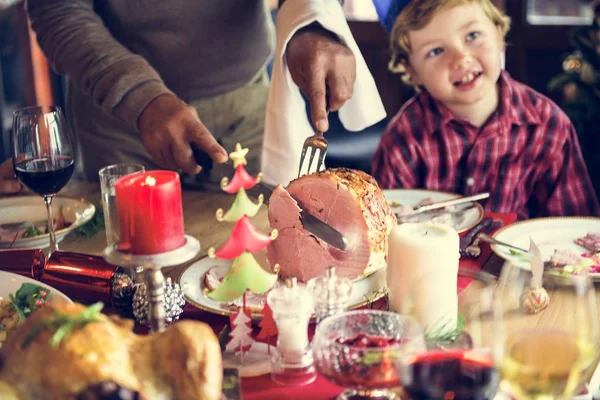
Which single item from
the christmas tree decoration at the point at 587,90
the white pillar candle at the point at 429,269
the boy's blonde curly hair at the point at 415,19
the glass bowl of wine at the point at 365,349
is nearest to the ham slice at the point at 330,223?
the white pillar candle at the point at 429,269

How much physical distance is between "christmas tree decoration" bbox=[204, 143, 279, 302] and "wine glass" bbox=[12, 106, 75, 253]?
0.58m

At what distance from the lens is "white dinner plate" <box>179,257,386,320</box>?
133 centimetres

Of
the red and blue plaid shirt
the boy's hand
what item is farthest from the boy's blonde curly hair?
the boy's hand

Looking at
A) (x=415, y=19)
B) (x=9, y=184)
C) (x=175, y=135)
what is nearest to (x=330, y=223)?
(x=175, y=135)

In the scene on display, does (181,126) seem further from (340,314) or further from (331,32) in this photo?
(340,314)

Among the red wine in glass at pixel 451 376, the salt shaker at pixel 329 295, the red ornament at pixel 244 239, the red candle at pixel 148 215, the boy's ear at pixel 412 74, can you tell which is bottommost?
the salt shaker at pixel 329 295

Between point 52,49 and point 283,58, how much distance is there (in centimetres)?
77

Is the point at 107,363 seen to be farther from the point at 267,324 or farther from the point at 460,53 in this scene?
the point at 460,53

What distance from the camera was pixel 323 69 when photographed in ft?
5.78

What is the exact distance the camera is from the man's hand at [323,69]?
1729mm

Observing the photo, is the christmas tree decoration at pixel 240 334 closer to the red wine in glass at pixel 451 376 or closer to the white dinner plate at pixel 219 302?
the white dinner plate at pixel 219 302

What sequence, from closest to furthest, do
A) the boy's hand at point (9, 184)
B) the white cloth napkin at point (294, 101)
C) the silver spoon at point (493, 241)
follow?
the silver spoon at point (493, 241)
the white cloth napkin at point (294, 101)
the boy's hand at point (9, 184)

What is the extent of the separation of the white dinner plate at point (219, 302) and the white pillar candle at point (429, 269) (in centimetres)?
10

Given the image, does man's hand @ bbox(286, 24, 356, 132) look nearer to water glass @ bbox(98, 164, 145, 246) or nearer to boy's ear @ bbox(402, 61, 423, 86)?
water glass @ bbox(98, 164, 145, 246)
